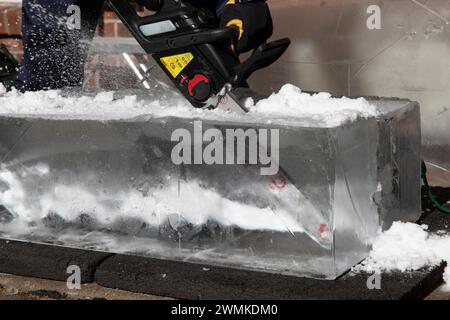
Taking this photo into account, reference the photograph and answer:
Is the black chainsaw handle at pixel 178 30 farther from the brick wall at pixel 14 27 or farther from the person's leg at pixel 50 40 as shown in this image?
the brick wall at pixel 14 27

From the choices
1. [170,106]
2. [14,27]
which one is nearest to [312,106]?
[170,106]

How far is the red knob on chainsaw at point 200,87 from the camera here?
2809 mm

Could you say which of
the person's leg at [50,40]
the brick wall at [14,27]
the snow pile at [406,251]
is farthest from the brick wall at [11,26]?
the snow pile at [406,251]

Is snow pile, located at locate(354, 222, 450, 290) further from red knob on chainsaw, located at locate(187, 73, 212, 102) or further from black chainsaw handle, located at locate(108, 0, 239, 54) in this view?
black chainsaw handle, located at locate(108, 0, 239, 54)

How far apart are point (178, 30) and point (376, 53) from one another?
56.8 inches

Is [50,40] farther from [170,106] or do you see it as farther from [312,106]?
[312,106]

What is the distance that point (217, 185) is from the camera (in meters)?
2.57

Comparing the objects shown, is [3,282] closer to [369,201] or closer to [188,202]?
[188,202]

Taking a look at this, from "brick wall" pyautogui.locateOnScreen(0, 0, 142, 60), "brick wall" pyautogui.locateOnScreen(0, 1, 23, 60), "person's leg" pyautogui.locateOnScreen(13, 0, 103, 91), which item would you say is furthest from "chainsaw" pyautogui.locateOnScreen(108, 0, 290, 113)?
"brick wall" pyautogui.locateOnScreen(0, 1, 23, 60)

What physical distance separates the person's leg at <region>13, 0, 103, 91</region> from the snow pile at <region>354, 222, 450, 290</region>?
1500 mm

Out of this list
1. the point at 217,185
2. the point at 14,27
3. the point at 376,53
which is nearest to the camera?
the point at 217,185

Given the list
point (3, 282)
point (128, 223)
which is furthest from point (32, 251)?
point (128, 223)

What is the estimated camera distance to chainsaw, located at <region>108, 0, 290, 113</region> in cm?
279

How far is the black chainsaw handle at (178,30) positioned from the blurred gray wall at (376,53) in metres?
1.34
